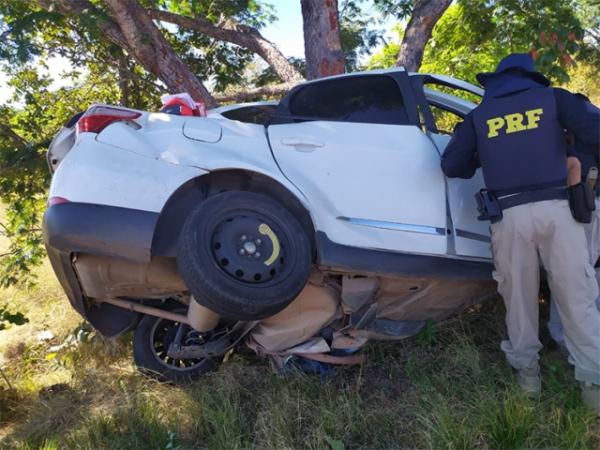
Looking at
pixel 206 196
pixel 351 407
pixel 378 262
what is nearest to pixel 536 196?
pixel 378 262

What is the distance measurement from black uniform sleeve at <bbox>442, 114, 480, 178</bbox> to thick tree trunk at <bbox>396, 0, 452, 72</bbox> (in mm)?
3333

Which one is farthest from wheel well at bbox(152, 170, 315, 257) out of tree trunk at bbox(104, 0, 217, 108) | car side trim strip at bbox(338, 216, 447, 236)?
tree trunk at bbox(104, 0, 217, 108)

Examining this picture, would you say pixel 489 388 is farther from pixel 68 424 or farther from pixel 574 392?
pixel 68 424

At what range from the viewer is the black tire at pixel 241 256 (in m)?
3.02

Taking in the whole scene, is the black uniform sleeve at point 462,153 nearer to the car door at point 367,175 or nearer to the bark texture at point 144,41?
the car door at point 367,175

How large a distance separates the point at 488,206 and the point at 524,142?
40 centimetres

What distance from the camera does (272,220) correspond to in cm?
323

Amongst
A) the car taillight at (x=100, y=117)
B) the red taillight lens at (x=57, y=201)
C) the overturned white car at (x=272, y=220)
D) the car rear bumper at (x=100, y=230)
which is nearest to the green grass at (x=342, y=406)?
the overturned white car at (x=272, y=220)

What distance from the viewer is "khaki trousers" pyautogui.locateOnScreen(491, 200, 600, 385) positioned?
3111 mm

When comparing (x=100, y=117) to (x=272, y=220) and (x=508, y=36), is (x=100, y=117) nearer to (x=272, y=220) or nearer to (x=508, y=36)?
(x=272, y=220)

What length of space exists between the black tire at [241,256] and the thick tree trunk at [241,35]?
403cm

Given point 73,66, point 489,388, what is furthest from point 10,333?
point 489,388

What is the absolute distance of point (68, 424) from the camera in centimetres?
372

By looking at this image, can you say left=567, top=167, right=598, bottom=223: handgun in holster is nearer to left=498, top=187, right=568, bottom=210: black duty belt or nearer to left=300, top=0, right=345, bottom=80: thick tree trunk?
left=498, top=187, right=568, bottom=210: black duty belt
